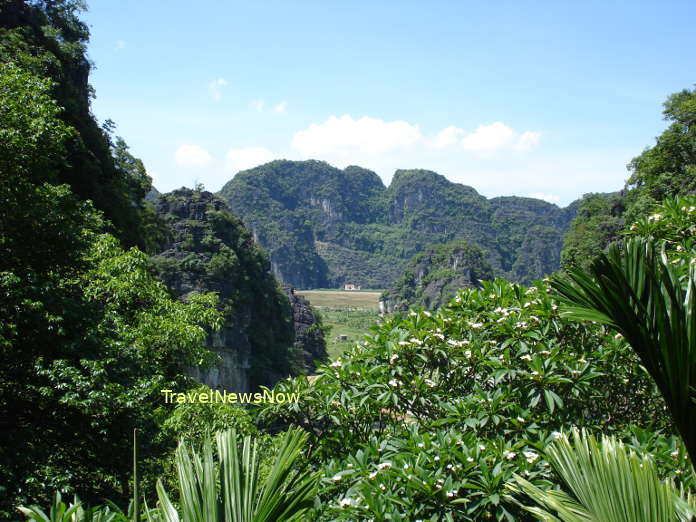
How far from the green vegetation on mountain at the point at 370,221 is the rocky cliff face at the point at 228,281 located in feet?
251

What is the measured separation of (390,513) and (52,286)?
3.30 m

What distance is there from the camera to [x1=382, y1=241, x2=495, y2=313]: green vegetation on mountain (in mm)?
60312

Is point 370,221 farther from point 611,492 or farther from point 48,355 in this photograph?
point 611,492

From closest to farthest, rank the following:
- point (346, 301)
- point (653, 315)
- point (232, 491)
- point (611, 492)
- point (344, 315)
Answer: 1. point (232, 491)
2. point (611, 492)
3. point (653, 315)
4. point (344, 315)
5. point (346, 301)

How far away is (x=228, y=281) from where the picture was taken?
2952 centimetres

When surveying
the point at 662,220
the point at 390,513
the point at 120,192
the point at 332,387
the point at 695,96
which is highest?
the point at 695,96

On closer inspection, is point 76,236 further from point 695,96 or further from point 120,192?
point 695,96

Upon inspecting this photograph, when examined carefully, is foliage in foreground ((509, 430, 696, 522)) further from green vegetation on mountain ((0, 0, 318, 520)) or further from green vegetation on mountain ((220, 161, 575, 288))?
green vegetation on mountain ((220, 161, 575, 288))

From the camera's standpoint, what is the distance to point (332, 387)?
3193 millimetres

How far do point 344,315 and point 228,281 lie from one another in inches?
1843

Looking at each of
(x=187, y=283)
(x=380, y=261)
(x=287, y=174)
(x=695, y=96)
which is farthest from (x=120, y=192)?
(x=287, y=174)

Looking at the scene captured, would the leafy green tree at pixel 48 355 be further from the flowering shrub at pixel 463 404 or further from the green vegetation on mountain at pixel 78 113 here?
the green vegetation on mountain at pixel 78 113

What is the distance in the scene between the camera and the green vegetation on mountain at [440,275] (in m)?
60.3

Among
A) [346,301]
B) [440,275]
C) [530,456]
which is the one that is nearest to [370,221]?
[346,301]
